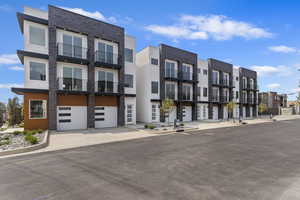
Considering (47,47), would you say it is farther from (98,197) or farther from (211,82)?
(211,82)

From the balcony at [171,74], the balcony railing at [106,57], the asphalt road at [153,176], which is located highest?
the balcony railing at [106,57]

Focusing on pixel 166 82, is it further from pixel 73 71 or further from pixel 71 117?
pixel 71 117

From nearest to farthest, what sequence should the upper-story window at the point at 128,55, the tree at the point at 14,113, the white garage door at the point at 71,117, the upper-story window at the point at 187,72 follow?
the white garage door at the point at 71,117 → the upper-story window at the point at 128,55 → the tree at the point at 14,113 → the upper-story window at the point at 187,72

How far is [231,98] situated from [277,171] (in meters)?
30.3

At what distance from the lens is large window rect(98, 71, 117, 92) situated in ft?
56.5

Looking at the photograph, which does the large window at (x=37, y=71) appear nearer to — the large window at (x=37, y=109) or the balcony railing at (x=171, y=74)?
the large window at (x=37, y=109)

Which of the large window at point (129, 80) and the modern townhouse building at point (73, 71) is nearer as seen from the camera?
the modern townhouse building at point (73, 71)

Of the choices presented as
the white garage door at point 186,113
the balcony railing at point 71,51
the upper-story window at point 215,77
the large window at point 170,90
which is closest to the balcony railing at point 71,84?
the balcony railing at point 71,51

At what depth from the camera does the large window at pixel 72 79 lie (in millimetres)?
15293

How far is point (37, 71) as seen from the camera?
14141 mm

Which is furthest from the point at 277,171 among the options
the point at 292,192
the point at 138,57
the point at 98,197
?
the point at 138,57

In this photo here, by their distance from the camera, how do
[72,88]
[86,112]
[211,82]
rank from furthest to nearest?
1. [211,82]
2. [86,112]
3. [72,88]

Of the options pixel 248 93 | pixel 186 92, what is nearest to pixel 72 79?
pixel 186 92

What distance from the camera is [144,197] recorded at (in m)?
3.60
